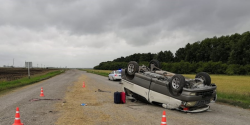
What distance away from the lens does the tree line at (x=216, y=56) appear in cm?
6528

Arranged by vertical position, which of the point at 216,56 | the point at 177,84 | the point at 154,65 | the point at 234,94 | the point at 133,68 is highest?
the point at 216,56

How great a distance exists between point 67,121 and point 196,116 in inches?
172

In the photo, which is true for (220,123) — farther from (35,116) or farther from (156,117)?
(35,116)

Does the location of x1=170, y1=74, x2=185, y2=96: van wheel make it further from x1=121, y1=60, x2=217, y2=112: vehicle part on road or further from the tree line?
the tree line

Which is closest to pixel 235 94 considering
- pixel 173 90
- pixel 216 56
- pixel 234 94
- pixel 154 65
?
pixel 234 94

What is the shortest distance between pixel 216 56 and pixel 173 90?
81.6 metres

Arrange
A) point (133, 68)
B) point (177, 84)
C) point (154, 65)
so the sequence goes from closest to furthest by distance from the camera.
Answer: point (177, 84) → point (133, 68) → point (154, 65)

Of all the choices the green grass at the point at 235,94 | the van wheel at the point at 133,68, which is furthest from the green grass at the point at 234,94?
the van wheel at the point at 133,68

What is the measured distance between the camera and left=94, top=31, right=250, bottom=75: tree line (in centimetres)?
6528

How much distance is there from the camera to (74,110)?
776 centimetres

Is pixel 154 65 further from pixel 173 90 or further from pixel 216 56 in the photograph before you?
pixel 216 56

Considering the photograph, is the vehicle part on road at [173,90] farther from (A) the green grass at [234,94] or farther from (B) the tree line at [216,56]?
(B) the tree line at [216,56]

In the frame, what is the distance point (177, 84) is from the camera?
7.49 m

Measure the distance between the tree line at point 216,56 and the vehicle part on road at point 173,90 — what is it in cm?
6034
